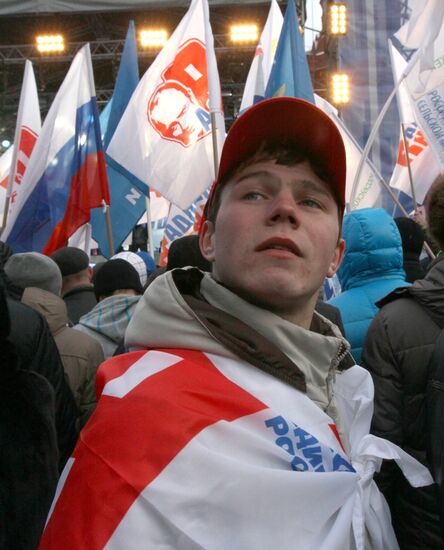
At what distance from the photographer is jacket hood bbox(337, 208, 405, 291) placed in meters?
2.57

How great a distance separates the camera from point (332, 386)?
129cm

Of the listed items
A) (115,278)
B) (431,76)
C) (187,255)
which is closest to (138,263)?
(115,278)

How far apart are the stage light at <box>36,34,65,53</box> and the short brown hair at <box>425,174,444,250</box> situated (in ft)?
68.7

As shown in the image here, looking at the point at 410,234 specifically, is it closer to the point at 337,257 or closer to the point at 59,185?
the point at 337,257

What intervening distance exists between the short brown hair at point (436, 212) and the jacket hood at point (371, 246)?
1.70 ft

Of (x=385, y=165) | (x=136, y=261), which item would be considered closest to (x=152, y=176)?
(x=136, y=261)

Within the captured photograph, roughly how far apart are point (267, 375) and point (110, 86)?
2372 centimetres

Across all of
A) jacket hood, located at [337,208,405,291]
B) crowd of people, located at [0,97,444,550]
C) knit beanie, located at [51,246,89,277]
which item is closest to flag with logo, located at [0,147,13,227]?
knit beanie, located at [51,246,89,277]

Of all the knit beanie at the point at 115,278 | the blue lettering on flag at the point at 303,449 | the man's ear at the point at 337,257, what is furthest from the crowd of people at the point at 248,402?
the knit beanie at the point at 115,278

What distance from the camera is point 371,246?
2.59 metres

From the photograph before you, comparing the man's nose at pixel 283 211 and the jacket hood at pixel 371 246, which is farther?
the jacket hood at pixel 371 246

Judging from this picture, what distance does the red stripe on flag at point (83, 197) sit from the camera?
202 inches

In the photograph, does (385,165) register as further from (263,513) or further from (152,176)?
(263,513)

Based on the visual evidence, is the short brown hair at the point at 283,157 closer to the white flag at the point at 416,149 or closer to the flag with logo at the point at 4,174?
the white flag at the point at 416,149
